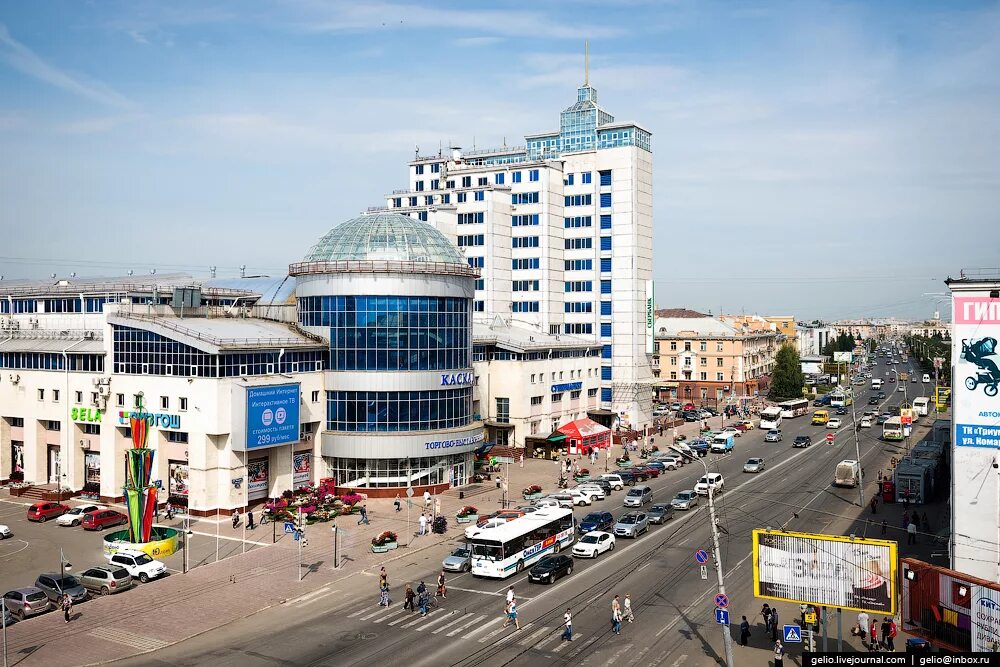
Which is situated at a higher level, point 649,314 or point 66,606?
point 649,314

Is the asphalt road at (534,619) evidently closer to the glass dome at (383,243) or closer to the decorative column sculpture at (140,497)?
the decorative column sculpture at (140,497)

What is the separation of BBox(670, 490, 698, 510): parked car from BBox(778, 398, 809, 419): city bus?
2854 inches

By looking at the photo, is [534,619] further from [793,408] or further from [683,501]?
[793,408]

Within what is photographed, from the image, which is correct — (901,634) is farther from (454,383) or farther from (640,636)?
(454,383)

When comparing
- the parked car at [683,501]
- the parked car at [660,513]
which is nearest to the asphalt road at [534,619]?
the parked car at [660,513]

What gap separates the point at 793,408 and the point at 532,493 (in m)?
81.3

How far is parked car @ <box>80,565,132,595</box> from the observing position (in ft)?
150

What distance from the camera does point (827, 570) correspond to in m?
34.0

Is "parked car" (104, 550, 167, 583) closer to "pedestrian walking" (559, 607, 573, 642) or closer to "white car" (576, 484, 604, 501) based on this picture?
"pedestrian walking" (559, 607, 573, 642)

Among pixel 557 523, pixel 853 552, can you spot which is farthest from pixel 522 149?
pixel 853 552

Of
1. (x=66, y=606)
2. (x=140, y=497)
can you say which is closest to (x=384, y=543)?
(x=140, y=497)

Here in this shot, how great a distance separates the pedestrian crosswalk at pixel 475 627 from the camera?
3766 cm

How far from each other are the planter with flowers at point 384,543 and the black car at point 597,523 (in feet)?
42.5

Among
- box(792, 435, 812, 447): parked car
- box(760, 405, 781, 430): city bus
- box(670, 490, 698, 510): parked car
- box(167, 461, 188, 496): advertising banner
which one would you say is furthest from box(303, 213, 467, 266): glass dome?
box(760, 405, 781, 430): city bus
